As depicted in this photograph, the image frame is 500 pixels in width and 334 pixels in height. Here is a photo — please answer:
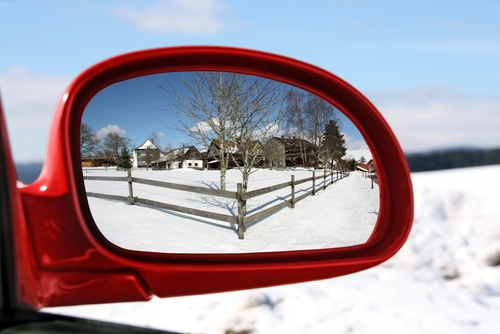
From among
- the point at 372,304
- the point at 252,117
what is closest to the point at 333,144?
the point at 252,117

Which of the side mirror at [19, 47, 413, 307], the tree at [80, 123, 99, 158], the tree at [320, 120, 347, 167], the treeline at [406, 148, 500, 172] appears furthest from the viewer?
the treeline at [406, 148, 500, 172]

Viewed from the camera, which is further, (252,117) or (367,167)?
(252,117)

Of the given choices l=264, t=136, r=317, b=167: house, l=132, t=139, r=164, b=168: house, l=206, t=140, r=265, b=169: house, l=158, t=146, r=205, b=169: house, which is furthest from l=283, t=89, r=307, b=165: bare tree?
l=132, t=139, r=164, b=168: house

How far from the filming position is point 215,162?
4.57ft

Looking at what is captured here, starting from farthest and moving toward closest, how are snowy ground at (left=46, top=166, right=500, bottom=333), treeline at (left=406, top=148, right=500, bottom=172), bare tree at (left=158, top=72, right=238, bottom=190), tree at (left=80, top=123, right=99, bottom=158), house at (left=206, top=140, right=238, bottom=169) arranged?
1. treeline at (left=406, top=148, right=500, bottom=172)
2. snowy ground at (left=46, top=166, right=500, bottom=333)
3. house at (left=206, top=140, right=238, bottom=169)
4. bare tree at (left=158, top=72, right=238, bottom=190)
5. tree at (left=80, top=123, right=99, bottom=158)

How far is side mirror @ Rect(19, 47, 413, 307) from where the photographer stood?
0.76 meters

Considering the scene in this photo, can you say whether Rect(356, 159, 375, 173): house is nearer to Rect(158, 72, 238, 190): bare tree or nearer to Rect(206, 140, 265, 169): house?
Rect(206, 140, 265, 169): house

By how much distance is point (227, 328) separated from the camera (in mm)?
1717

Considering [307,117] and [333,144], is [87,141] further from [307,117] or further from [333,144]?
[333,144]

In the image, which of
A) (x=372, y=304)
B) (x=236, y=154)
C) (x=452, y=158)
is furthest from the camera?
(x=452, y=158)

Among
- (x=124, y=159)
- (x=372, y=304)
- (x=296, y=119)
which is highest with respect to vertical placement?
(x=296, y=119)

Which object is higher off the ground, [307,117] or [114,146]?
[307,117]

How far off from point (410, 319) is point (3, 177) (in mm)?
2185

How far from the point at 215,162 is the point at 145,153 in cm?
47
